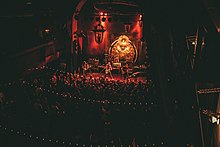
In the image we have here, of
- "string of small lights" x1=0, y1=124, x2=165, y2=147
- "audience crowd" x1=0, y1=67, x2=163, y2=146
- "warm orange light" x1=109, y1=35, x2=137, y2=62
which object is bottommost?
"string of small lights" x1=0, y1=124, x2=165, y2=147

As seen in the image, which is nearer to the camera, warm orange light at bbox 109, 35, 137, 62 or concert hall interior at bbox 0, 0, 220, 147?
concert hall interior at bbox 0, 0, 220, 147

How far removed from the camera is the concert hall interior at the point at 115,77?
5.26m

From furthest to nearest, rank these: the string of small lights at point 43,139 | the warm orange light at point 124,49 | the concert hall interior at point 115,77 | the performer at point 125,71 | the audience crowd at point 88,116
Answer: the warm orange light at point 124,49, the performer at point 125,71, the audience crowd at point 88,116, the string of small lights at point 43,139, the concert hall interior at point 115,77

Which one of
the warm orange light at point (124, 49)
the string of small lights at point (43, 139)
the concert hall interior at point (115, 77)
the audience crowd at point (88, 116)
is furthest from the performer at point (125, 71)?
the string of small lights at point (43, 139)

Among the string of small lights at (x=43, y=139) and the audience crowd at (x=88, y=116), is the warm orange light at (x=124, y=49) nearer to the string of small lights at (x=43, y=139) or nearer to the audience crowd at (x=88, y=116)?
the audience crowd at (x=88, y=116)

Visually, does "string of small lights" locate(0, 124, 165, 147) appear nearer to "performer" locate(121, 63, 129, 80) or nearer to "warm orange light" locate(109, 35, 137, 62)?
"performer" locate(121, 63, 129, 80)

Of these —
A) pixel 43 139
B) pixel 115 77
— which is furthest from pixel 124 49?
pixel 43 139

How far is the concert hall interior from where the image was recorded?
207 inches

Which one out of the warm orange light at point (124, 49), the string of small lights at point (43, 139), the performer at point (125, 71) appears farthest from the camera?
the warm orange light at point (124, 49)

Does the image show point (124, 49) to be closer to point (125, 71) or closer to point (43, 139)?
point (125, 71)

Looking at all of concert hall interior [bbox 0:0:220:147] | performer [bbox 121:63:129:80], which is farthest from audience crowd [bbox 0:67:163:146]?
performer [bbox 121:63:129:80]

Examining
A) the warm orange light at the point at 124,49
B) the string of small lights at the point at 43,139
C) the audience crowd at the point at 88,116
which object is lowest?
the string of small lights at the point at 43,139

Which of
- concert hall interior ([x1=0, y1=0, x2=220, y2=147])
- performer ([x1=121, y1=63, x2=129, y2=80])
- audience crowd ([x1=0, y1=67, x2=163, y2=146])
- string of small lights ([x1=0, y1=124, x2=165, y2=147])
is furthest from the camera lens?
performer ([x1=121, y1=63, x2=129, y2=80])

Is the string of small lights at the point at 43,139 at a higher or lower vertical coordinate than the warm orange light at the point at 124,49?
lower
